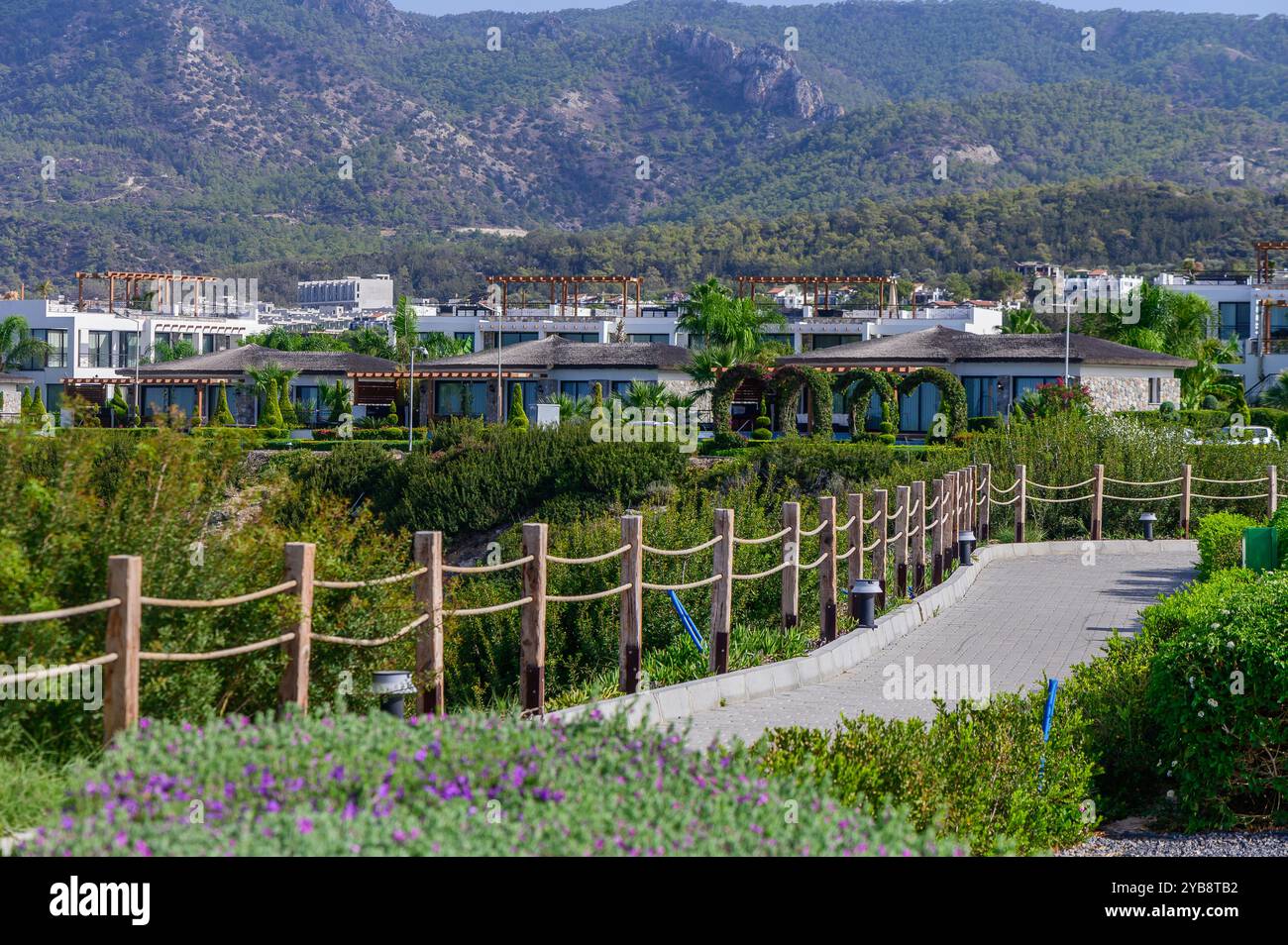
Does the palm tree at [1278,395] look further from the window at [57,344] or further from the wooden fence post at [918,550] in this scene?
the window at [57,344]

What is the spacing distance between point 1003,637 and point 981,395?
1553 inches

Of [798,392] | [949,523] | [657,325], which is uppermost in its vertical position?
[657,325]

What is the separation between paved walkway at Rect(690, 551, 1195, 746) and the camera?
38.0ft

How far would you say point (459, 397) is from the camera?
62.2 metres

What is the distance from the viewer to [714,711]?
452 inches

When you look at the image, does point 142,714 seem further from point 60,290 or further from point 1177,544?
point 60,290

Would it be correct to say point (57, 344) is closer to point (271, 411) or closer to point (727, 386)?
point (271, 411)

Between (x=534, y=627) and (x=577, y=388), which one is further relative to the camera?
(x=577, y=388)

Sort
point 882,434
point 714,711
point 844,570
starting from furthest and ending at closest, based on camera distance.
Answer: point 882,434
point 844,570
point 714,711

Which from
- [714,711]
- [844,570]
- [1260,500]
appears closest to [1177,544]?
[1260,500]

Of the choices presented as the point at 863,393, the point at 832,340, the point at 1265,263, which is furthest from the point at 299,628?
the point at 1265,263

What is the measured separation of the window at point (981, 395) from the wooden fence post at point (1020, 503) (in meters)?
28.5

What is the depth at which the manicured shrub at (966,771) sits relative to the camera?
732cm

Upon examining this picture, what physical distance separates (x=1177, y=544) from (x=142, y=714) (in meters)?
20.8
